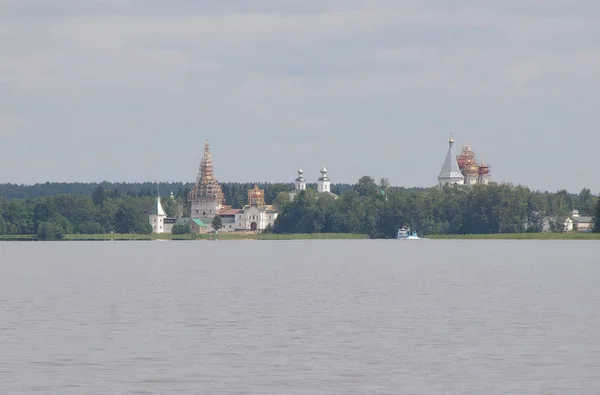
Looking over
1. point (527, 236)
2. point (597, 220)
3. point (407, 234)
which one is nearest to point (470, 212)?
point (407, 234)

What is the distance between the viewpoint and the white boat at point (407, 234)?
600 ft

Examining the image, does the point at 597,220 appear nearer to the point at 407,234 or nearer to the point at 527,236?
the point at 527,236

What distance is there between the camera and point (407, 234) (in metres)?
184
